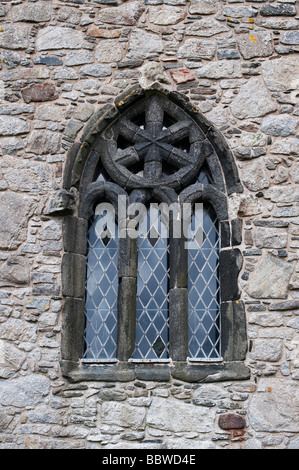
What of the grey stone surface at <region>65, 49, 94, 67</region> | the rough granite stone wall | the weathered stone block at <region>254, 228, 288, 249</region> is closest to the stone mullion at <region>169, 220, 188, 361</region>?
the rough granite stone wall

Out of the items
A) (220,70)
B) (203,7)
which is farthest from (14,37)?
Answer: (220,70)

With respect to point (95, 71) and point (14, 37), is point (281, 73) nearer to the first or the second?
point (95, 71)

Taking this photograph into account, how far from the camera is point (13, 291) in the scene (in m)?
5.48

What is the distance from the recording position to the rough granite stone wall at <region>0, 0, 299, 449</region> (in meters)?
5.19

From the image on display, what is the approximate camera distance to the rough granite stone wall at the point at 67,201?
204 inches

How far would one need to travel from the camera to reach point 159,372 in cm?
532

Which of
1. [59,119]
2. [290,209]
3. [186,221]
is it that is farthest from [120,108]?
[290,209]

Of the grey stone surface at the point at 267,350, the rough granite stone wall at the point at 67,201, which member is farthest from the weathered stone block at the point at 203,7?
the grey stone surface at the point at 267,350

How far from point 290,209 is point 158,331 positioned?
1637 millimetres

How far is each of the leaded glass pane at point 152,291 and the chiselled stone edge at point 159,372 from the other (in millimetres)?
175

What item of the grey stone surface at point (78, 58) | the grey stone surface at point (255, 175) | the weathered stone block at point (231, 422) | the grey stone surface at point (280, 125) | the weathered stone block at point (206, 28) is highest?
the weathered stone block at point (206, 28)

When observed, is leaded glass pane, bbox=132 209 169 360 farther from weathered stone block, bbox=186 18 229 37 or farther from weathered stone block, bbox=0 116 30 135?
weathered stone block, bbox=186 18 229 37

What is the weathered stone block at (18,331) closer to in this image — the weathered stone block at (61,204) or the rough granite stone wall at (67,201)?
the rough granite stone wall at (67,201)
